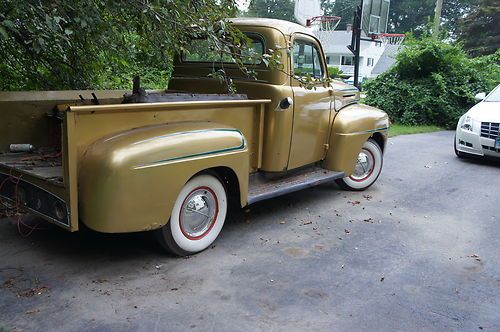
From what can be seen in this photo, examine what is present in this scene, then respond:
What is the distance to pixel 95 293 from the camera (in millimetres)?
3283

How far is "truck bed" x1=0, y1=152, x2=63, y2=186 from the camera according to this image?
344cm

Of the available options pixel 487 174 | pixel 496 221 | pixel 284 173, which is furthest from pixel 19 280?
pixel 487 174

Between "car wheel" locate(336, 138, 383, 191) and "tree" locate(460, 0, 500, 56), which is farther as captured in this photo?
"tree" locate(460, 0, 500, 56)

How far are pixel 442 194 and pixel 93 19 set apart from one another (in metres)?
4.98

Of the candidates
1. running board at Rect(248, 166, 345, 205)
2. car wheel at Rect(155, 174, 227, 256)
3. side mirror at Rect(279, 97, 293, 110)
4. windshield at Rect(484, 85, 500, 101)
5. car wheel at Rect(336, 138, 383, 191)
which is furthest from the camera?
windshield at Rect(484, 85, 500, 101)

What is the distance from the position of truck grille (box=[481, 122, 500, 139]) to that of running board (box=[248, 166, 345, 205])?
378 cm

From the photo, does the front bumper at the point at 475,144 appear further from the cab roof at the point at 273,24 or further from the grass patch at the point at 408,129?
the cab roof at the point at 273,24

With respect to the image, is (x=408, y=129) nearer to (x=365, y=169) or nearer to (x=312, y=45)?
(x=365, y=169)

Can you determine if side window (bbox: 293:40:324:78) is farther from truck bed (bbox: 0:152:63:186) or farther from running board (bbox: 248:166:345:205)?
truck bed (bbox: 0:152:63:186)

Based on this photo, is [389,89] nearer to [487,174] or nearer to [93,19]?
[487,174]

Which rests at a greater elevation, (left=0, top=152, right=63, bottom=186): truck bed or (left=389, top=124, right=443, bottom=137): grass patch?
(left=0, top=152, right=63, bottom=186): truck bed

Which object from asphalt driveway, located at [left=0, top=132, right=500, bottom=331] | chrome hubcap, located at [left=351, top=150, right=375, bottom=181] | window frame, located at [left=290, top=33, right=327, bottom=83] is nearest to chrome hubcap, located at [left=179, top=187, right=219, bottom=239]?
asphalt driveway, located at [left=0, top=132, right=500, bottom=331]

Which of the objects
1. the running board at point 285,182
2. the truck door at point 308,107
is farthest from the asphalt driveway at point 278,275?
the truck door at point 308,107

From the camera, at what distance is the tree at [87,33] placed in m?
3.51
